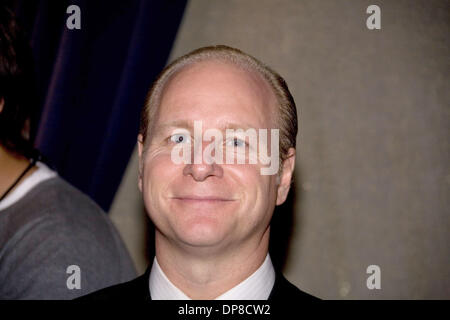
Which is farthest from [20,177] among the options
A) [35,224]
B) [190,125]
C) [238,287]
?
[238,287]

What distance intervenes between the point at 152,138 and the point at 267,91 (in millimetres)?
294

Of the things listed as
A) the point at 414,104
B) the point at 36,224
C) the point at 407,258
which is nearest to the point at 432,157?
the point at 414,104

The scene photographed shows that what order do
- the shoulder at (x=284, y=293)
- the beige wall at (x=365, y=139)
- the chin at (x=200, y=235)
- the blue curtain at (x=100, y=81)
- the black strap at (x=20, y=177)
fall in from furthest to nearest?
1. the blue curtain at (x=100, y=81)
2. the beige wall at (x=365, y=139)
3. the black strap at (x=20, y=177)
4. the shoulder at (x=284, y=293)
5. the chin at (x=200, y=235)

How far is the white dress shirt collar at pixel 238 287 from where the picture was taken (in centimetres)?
102

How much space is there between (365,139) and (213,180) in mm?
926

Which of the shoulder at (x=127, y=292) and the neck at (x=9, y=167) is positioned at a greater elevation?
the neck at (x=9, y=167)

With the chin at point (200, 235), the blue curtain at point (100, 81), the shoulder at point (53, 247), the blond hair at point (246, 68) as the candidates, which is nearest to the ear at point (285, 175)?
the blond hair at point (246, 68)

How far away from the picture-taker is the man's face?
37.6 inches

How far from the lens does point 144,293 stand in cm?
109

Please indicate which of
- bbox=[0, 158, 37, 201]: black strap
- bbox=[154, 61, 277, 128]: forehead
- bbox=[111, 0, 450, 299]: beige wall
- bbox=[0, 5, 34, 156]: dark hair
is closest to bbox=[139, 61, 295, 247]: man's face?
bbox=[154, 61, 277, 128]: forehead

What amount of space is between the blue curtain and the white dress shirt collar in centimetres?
86

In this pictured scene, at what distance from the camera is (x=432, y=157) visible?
1662 mm

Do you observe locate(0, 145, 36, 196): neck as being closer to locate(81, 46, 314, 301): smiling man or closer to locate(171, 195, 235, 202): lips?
locate(81, 46, 314, 301): smiling man

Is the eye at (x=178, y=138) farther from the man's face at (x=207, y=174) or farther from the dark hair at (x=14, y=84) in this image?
the dark hair at (x=14, y=84)
